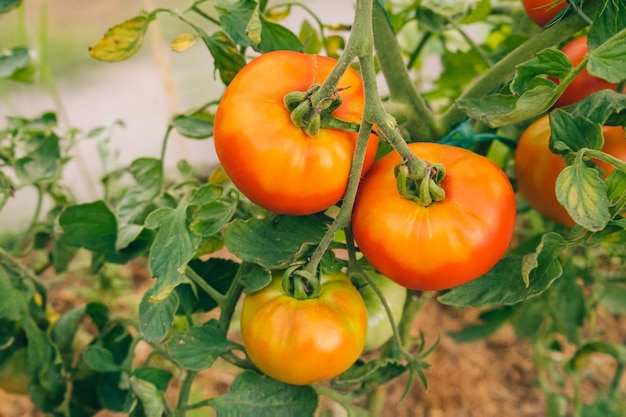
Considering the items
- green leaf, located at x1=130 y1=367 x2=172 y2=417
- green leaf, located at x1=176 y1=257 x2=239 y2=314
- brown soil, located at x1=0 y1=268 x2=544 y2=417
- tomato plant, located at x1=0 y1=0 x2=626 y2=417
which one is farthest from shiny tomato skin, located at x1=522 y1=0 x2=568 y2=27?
brown soil, located at x1=0 y1=268 x2=544 y2=417

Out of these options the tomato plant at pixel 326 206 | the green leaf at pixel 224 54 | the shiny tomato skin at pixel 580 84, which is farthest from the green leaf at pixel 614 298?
the green leaf at pixel 224 54

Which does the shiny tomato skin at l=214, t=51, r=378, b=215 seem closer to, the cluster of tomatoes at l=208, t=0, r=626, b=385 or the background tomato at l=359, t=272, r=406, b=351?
the cluster of tomatoes at l=208, t=0, r=626, b=385

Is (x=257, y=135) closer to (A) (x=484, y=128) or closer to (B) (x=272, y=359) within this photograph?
(B) (x=272, y=359)

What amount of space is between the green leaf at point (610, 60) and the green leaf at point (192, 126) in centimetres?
36

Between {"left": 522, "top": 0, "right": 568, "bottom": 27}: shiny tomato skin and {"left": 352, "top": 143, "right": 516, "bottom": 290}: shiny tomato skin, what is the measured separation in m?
0.15

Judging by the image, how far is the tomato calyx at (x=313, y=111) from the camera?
1.37 feet

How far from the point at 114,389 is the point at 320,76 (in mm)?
464

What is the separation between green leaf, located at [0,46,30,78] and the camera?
69cm

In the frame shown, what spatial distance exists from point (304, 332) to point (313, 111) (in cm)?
17

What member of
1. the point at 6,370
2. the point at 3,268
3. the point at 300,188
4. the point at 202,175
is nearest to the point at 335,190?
the point at 300,188

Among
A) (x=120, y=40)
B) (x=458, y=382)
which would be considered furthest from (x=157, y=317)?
(x=458, y=382)

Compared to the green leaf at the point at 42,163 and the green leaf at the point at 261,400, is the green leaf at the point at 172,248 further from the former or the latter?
the green leaf at the point at 42,163

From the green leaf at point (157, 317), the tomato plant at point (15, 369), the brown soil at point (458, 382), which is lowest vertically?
the brown soil at point (458, 382)

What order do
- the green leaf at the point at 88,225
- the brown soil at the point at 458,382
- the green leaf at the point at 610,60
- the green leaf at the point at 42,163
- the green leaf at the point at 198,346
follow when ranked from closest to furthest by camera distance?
the green leaf at the point at 610,60 < the green leaf at the point at 198,346 < the green leaf at the point at 88,225 < the green leaf at the point at 42,163 < the brown soil at the point at 458,382
